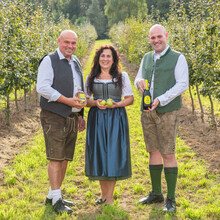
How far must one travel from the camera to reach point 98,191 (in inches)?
165

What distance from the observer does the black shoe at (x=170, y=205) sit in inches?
137

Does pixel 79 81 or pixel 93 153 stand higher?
pixel 79 81

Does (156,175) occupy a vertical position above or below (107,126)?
below

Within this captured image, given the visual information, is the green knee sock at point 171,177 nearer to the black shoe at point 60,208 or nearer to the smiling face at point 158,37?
the black shoe at point 60,208

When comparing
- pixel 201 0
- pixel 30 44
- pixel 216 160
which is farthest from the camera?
pixel 30 44

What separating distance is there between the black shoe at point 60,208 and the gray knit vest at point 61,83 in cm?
109

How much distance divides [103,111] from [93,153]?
21.2 inches

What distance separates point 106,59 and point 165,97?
883mm

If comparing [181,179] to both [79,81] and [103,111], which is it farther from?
[79,81]

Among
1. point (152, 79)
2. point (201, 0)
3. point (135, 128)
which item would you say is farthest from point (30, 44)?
point (152, 79)

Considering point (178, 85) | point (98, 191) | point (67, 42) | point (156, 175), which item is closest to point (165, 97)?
point (178, 85)

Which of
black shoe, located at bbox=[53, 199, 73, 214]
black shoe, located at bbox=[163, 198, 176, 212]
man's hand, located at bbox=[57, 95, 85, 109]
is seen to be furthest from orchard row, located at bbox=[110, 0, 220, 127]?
black shoe, located at bbox=[53, 199, 73, 214]

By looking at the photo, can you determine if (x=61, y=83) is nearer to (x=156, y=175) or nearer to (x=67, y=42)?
(x=67, y=42)

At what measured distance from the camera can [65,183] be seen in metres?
4.45
